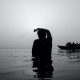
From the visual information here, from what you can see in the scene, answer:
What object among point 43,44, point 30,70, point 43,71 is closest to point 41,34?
point 43,44

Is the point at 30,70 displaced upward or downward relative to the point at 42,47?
downward

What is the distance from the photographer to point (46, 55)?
9.20 metres

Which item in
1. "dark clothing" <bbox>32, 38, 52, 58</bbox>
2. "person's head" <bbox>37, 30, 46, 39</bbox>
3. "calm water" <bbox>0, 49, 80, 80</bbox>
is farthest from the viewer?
"dark clothing" <bbox>32, 38, 52, 58</bbox>

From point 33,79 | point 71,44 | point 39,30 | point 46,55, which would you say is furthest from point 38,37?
point 71,44

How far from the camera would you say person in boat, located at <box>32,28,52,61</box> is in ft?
28.4

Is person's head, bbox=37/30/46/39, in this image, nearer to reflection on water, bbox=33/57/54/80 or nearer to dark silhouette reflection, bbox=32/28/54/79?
dark silhouette reflection, bbox=32/28/54/79

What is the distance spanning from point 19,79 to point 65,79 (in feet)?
5.46

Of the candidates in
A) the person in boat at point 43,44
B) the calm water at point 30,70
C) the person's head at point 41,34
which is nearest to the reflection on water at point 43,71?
the calm water at point 30,70

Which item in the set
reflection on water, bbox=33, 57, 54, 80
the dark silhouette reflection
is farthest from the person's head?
reflection on water, bbox=33, 57, 54, 80

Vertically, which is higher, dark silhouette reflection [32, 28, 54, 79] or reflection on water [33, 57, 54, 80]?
dark silhouette reflection [32, 28, 54, 79]

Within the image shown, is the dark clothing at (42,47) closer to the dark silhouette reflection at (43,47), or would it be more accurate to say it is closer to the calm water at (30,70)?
the dark silhouette reflection at (43,47)

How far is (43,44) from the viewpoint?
349 inches

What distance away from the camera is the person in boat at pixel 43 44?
866 centimetres

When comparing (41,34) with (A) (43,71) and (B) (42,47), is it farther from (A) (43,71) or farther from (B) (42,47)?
(A) (43,71)
